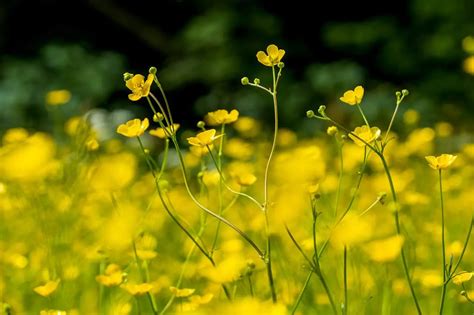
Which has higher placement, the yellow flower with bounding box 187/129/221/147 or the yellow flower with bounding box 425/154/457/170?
the yellow flower with bounding box 187/129/221/147

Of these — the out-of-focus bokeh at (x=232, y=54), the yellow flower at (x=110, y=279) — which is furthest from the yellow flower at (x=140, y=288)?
the out-of-focus bokeh at (x=232, y=54)

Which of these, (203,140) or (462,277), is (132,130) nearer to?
(203,140)

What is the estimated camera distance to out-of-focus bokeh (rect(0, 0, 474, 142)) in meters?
4.12

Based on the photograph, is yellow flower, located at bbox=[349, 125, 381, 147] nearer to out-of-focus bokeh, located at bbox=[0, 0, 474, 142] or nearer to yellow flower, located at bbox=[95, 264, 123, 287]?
yellow flower, located at bbox=[95, 264, 123, 287]

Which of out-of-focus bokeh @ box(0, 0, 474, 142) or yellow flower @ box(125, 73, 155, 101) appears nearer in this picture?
yellow flower @ box(125, 73, 155, 101)

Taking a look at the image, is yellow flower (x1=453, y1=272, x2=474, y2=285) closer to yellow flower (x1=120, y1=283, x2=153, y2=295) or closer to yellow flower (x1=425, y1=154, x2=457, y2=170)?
yellow flower (x1=425, y1=154, x2=457, y2=170)

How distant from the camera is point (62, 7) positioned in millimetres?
4789

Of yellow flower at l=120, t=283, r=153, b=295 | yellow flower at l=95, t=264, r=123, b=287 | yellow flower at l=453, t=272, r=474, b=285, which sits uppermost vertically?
yellow flower at l=453, t=272, r=474, b=285

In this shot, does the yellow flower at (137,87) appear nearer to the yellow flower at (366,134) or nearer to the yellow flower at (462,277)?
the yellow flower at (366,134)

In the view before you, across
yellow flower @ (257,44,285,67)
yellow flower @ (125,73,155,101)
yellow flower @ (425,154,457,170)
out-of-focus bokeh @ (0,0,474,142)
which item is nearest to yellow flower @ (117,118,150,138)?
yellow flower @ (125,73,155,101)

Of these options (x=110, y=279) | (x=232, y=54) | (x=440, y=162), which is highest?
(x=440, y=162)

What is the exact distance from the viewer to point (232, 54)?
164 inches

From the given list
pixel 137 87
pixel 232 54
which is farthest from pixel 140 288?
pixel 232 54

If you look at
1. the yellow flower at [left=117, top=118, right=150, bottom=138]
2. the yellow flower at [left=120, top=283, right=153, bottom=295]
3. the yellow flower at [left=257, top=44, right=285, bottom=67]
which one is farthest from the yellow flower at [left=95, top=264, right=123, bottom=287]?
the yellow flower at [left=257, top=44, right=285, bottom=67]
